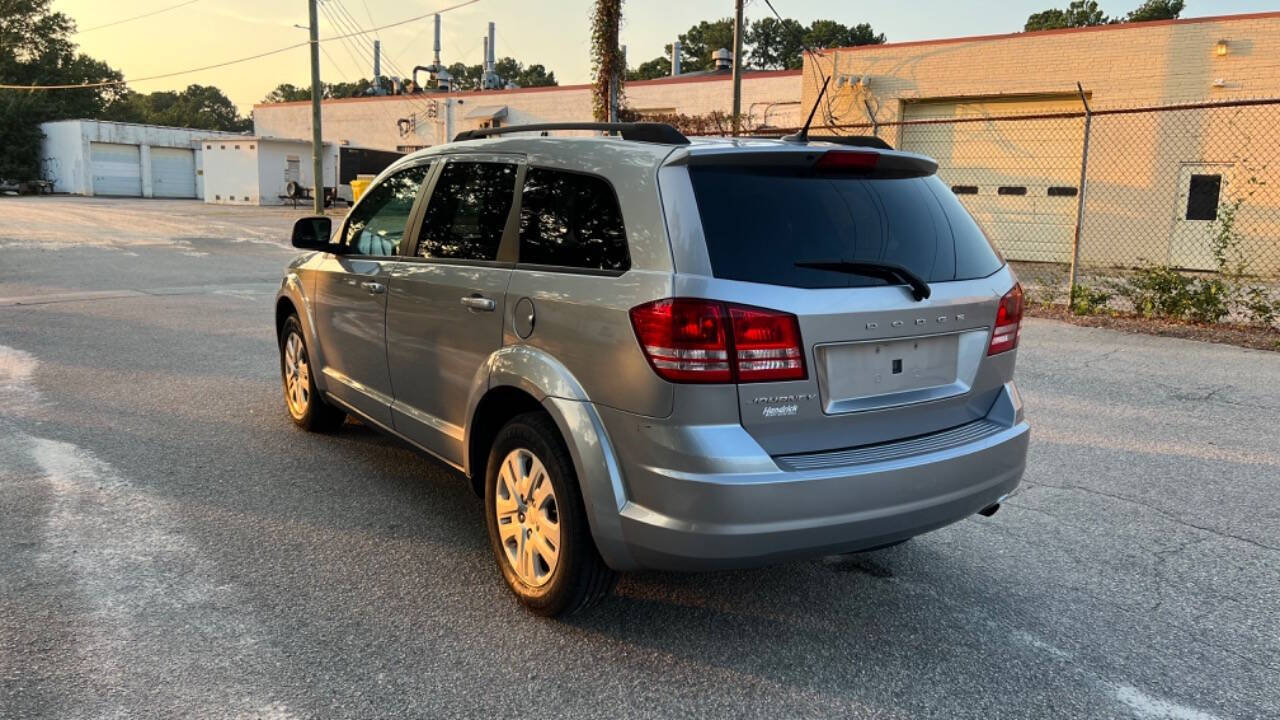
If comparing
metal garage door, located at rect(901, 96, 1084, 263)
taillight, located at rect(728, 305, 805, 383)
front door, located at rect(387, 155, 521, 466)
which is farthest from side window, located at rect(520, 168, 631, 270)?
metal garage door, located at rect(901, 96, 1084, 263)

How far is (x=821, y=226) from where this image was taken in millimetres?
3131

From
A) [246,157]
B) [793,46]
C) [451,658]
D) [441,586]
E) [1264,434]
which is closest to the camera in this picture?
[451,658]

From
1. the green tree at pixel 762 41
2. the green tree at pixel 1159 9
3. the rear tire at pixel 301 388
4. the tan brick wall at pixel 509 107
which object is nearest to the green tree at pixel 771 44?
the green tree at pixel 762 41

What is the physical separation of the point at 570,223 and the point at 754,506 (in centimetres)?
125

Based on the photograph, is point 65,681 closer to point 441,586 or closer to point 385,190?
point 441,586

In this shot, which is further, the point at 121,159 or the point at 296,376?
the point at 121,159

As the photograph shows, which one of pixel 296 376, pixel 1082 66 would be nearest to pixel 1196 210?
pixel 1082 66

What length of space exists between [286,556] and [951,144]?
20748 mm

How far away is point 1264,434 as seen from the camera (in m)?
6.16

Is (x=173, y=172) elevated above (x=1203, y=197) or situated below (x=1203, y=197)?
above

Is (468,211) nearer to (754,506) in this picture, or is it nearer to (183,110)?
(754,506)

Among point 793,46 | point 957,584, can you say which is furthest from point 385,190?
point 793,46

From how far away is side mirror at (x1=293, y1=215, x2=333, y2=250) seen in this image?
197 inches

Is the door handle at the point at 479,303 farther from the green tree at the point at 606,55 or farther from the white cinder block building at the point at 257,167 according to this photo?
the white cinder block building at the point at 257,167
